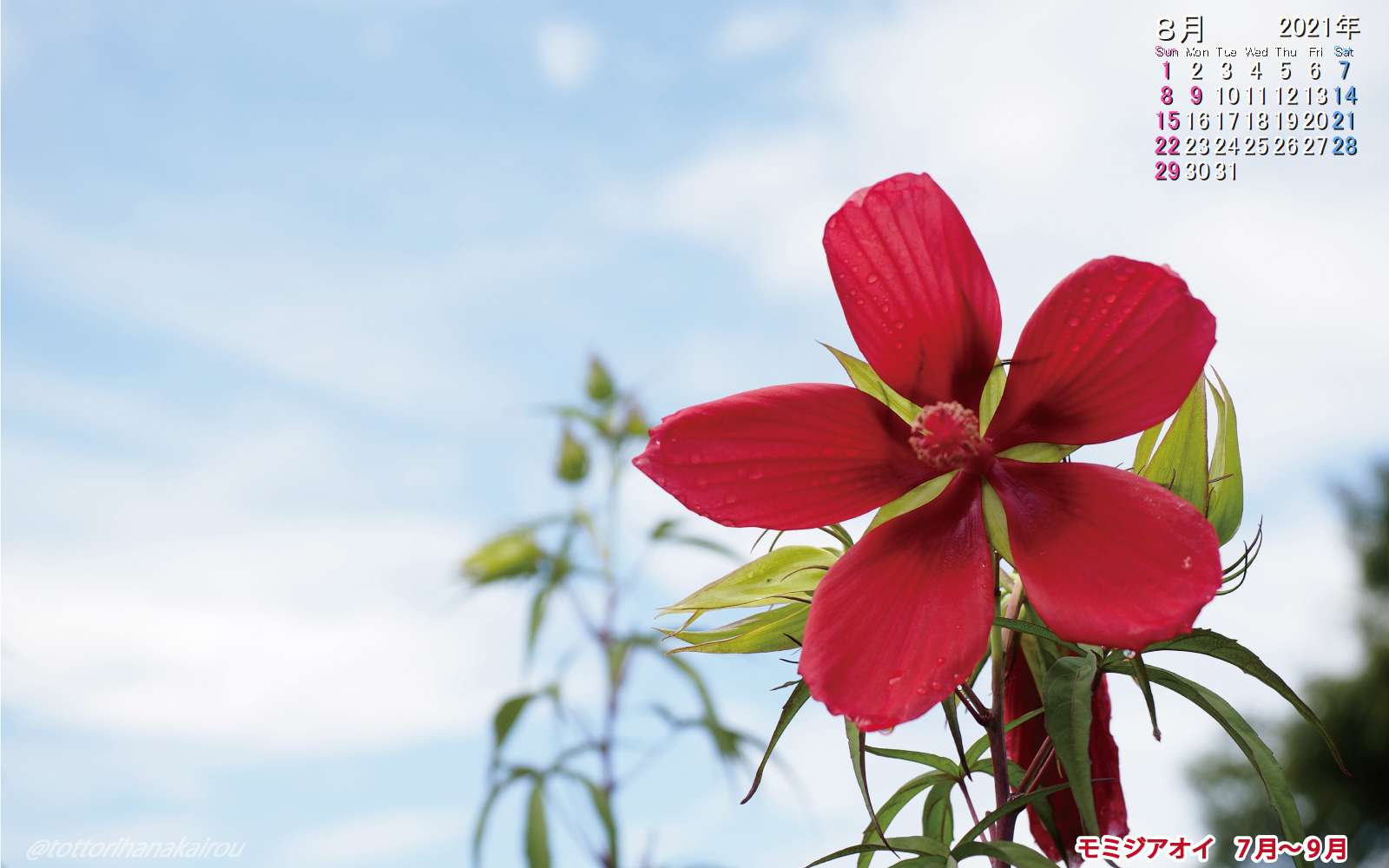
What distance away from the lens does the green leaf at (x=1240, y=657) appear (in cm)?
50

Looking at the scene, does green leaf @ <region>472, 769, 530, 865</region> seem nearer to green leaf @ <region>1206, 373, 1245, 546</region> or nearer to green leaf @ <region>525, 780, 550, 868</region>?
green leaf @ <region>525, 780, 550, 868</region>

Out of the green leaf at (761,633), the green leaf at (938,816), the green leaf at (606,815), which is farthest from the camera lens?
the green leaf at (606,815)

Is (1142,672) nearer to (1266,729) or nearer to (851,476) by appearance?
(851,476)

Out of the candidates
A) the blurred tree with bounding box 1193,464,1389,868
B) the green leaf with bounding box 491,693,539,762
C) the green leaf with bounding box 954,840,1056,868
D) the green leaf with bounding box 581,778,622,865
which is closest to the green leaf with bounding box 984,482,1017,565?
the green leaf with bounding box 954,840,1056,868

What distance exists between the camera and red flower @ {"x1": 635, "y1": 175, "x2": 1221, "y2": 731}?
44cm

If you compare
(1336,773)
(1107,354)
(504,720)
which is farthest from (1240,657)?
(1336,773)

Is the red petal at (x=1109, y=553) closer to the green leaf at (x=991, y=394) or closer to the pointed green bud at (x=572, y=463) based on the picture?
the green leaf at (x=991, y=394)

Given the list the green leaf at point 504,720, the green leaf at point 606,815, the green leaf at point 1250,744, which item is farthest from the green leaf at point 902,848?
the green leaf at point 504,720

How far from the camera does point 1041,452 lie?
1.68ft

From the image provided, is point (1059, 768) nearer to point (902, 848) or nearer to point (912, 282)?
point (902, 848)

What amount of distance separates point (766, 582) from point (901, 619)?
105 millimetres

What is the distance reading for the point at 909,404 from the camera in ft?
1.73

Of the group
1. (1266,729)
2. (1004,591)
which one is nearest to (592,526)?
(1004,591)

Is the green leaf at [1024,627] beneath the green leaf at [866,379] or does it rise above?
beneath
